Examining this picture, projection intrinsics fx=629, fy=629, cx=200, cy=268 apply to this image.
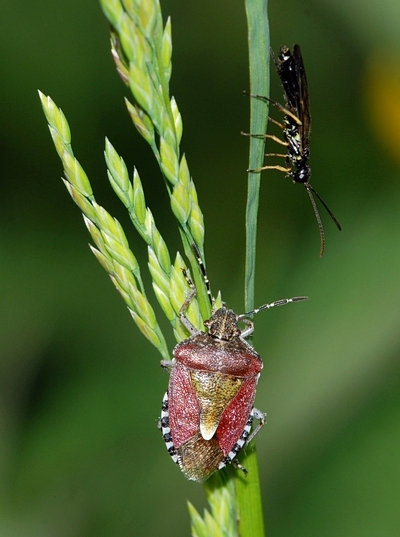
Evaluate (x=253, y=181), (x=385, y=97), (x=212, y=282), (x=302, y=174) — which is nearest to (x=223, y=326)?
(x=253, y=181)

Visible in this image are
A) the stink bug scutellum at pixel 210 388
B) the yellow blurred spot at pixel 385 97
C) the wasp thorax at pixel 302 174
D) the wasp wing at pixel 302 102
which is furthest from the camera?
the yellow blurred spot at pixel 385 97

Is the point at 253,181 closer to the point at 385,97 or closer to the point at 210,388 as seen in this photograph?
the point at 210,388

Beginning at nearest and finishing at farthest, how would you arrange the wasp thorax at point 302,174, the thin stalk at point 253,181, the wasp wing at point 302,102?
the thin stalk at point 253,181 → the wasp wing at point 302,102 → the wasp thorax at point 302,174

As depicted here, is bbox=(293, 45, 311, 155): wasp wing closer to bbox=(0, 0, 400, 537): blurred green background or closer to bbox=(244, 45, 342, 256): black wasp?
bbox=(244, 45, 342, 256): black wasp

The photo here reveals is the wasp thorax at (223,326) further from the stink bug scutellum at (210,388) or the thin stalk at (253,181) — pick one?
the thin stalk at (253,181)

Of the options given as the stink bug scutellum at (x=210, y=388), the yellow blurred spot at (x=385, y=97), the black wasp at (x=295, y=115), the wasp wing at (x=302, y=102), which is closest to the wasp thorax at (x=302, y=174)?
the black wasp at (x=295, y=115)

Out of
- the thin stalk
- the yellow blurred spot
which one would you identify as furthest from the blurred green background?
the thin stalk
